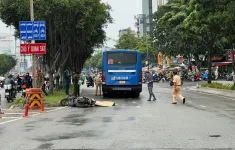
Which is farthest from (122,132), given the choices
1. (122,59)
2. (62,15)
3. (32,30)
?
(62,15)

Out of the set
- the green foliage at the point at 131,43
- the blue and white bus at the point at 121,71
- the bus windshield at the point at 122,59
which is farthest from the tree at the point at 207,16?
the green foliage at the point at 131,43

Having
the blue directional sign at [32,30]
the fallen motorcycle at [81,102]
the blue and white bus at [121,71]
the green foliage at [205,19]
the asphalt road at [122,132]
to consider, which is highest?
the green foliage at [205,19]

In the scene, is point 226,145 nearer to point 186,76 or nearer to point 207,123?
point 207,123

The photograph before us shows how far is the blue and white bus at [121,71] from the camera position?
25484 mm

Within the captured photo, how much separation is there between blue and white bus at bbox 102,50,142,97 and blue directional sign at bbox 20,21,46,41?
645 cm

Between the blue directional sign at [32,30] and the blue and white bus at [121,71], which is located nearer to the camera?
the blue directional sign at [32,30]

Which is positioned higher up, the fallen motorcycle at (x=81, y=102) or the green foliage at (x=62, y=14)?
the green foliage at (x=62, y=14)

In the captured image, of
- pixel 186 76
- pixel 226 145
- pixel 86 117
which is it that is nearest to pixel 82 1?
pixel 86 117

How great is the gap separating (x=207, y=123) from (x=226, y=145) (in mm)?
3544

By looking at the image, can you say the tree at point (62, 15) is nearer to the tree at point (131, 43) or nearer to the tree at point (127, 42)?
the tree at point (131, 43)

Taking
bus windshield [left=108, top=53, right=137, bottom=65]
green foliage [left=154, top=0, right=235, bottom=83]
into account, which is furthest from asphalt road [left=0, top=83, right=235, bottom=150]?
green foliage [left=154, top=0, right=235, bottom=83]

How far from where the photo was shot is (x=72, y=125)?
12.6 m

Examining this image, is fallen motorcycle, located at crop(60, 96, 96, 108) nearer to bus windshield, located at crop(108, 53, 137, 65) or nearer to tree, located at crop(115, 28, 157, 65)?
bus windshield, located at crop(108, 53, 137, 65)

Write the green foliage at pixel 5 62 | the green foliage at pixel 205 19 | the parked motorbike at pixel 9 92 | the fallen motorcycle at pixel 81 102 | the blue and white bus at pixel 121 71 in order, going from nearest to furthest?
the fallen motorcycle at pixel 81 102 < the parked motorbike at pixel 9 92 < the green foliage at pixel 205 19 < the blue and white bus at pixel 121 71 < the green foliage at pixel 5 62
